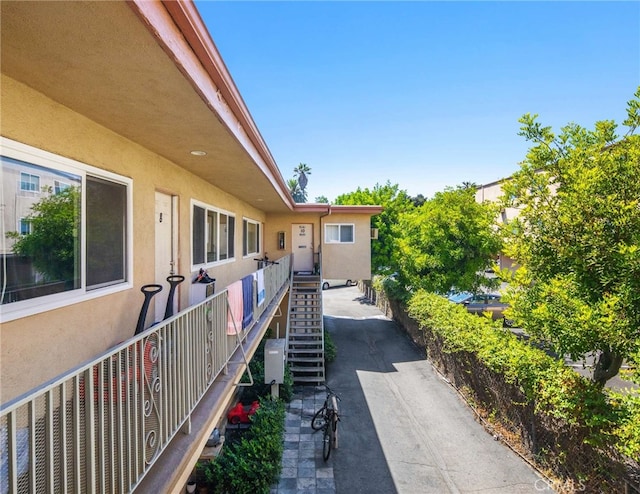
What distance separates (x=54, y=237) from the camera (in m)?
3.04

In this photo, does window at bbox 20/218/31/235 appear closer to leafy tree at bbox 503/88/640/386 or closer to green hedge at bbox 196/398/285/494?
green hedge at bbox 196/398/285/494

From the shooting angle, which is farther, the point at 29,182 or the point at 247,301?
the point at 247,301

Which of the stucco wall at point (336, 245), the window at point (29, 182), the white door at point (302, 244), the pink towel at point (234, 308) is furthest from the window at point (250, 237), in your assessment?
the window at point (29, 182)

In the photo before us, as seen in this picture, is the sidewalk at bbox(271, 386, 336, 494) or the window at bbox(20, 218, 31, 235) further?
the sidewalk at bbox(271, 386, 336, 494)

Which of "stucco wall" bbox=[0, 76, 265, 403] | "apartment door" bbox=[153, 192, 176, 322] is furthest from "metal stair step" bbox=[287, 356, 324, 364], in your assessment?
"stucco wall" bbox=[0, 76, 265, 403]

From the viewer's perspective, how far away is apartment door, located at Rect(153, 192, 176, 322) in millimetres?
5203

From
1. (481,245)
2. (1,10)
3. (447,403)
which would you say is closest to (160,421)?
(1,10)

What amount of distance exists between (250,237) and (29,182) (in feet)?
32.0

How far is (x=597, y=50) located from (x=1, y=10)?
11.3m

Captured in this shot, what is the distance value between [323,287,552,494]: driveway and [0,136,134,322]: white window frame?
18.8ft

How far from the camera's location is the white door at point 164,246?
205 inches

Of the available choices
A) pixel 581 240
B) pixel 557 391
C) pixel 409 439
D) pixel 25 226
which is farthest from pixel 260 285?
pixel 557 391

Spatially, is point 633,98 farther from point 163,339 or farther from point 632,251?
point 163,339

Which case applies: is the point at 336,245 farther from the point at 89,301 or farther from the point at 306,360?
the point at 89,301
